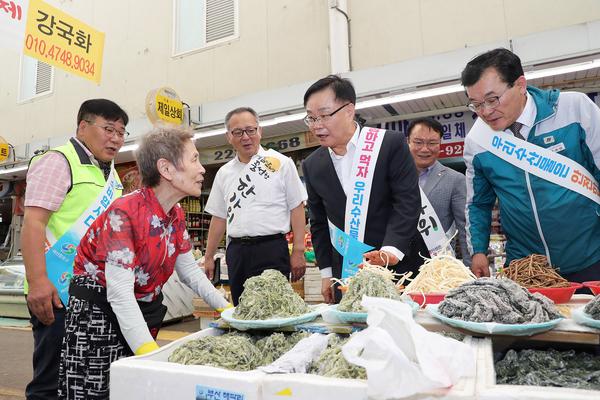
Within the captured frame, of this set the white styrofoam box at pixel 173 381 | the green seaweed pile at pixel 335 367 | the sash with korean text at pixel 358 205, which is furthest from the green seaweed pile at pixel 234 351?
the sash with korean text at pixel 358 205

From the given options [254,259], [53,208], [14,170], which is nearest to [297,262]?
[254,259]

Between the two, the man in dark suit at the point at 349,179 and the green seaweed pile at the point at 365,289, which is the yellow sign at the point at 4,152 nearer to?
the man in dark suit at the point at 349,179

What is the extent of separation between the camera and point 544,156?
6.90 feet

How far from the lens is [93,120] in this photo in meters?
2.54

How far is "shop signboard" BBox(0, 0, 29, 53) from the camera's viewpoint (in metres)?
3.82

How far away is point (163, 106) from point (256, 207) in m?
4.28

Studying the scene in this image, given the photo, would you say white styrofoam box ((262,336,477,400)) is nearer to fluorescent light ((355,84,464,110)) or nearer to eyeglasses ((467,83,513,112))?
eyeglasses ((467,83,513,112))

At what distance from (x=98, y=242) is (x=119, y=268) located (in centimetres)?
18

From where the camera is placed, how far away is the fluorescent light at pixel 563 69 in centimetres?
469

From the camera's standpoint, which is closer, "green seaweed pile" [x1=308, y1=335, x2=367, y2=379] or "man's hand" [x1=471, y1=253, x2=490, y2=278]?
"green seaweed pile" [x1=308, y1=335, x2=367, y2=379]

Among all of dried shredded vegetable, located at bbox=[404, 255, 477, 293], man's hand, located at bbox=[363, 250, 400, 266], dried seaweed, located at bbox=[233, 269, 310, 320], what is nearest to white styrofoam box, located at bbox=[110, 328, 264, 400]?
dried seaweed, located at bbox=[233, 269, 310, 320]

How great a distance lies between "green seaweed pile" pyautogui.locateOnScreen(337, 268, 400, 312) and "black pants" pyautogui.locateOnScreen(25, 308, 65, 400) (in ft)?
5.17

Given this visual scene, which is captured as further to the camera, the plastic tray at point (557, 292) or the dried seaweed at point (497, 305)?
the plastic tray at point (557, 292)

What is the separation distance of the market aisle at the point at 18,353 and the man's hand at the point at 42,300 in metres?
2.02
